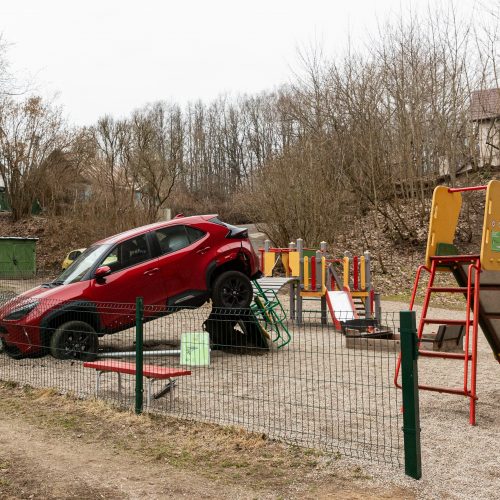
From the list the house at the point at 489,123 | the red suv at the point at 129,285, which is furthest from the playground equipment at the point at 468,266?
the house at the point at 489,123

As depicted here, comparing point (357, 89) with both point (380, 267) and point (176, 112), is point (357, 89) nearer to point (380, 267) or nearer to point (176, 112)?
point (380, 267)

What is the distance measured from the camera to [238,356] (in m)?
10.9

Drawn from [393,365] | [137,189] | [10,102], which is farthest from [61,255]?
[393,365]

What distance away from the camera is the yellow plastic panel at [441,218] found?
753cm

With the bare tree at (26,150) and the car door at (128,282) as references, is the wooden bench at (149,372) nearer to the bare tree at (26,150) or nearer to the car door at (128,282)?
the car door at (128,282)

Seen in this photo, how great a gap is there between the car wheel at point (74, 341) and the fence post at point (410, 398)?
583cm

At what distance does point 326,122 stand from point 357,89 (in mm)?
2260

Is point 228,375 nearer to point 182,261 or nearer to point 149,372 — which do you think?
point 149,372

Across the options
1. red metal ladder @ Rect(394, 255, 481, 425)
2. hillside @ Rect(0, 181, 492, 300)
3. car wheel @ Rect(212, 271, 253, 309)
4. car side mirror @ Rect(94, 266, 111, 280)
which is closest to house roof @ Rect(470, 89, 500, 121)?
hillside @ Rect(0, 181, 492, 300)

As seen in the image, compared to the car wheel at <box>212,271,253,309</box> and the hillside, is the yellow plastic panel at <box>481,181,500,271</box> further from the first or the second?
the hillside

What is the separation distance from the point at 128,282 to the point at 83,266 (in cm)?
88

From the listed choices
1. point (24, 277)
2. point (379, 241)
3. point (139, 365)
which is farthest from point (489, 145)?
point (139, 365)

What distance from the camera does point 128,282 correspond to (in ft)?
35.0

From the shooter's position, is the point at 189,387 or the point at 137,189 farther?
the point at 137,189
